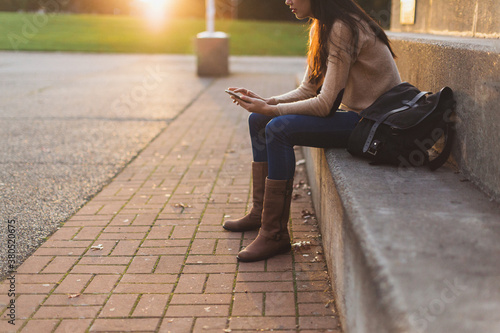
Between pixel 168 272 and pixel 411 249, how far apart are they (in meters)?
1.58

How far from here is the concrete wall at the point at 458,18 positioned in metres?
3.73

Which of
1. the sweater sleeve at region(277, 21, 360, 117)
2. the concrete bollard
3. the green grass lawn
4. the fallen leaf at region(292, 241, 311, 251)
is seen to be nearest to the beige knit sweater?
the sweater sleeve at region(277, 21, 360, 117)

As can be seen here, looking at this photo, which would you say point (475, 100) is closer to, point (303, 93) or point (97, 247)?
point (303, 93)

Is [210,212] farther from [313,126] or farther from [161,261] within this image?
[313,126]

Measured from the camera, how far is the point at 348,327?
2.34 metres

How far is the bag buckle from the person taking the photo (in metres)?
2.97

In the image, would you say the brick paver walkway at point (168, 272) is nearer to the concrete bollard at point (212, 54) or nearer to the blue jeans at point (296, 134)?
the blue jeans at point (296, 134)

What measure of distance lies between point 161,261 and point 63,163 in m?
2.71

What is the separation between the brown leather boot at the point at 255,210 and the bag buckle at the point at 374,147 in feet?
2.82

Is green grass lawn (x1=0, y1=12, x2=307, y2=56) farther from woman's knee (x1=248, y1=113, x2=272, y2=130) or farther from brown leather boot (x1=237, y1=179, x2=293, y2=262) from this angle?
brown leather boot (x1=237, y1=179, x2=293, y2=262)

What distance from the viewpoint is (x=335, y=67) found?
10.3ft

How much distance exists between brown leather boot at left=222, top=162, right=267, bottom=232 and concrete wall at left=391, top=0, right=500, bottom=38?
1.77 meters

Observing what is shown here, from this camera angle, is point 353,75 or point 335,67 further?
point 353,75

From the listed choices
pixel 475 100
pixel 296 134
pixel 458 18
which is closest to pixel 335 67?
pixel 296 134
